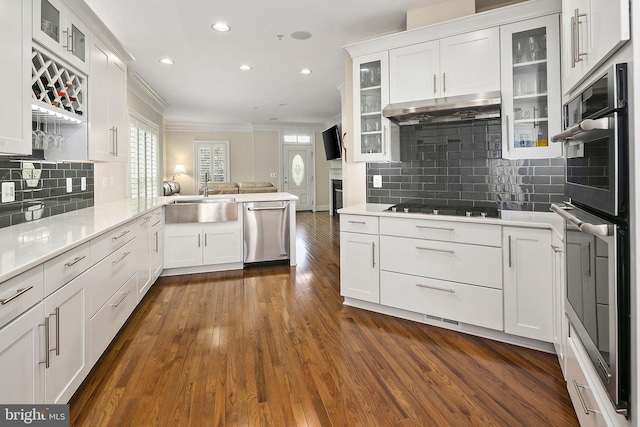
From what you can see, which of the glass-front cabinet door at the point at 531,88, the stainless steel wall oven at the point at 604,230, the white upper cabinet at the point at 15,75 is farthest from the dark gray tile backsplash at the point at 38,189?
the glass-front cabinet door at the point at 531,88

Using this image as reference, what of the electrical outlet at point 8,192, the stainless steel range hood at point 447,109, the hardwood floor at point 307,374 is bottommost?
the hardwood floor at point 307,374

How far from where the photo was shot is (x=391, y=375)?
6.78ft

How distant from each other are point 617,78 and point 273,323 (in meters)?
2.54

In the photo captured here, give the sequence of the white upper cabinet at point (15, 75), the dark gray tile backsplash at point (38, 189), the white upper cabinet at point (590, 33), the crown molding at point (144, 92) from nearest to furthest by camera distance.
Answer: the white upper cabinet at point (590, 33) < the white upper cabinet at point (15, 75) < the dark gray tile backsplash at point (38, 189) < the crown molding at point (144, 92)

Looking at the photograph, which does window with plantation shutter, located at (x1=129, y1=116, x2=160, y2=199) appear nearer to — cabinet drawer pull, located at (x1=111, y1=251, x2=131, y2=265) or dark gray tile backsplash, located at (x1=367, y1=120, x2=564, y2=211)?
cabinet drawer pull, located at (x1=111, y1=251, x2=131, y2=265)

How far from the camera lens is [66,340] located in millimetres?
1647

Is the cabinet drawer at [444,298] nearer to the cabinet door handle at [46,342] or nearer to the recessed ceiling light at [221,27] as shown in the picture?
the cabinet door handle at [46,342]

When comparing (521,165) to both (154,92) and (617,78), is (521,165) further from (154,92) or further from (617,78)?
(154,92)

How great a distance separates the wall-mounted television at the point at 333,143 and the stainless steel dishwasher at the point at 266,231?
4.52 meters

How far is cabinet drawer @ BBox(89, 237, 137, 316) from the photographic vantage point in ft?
6.57

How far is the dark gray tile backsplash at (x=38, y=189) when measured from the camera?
2.13m

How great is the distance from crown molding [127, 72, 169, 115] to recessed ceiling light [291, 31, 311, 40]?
9.01ft

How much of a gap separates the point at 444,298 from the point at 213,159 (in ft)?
29.6

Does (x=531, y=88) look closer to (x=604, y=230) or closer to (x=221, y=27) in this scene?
(x=604, y=230)
